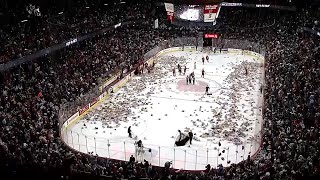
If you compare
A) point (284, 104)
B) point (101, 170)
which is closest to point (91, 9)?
point (284, 104)

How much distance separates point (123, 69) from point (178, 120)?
31.6ft

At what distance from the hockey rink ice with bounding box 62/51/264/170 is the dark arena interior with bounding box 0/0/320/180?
715 mm

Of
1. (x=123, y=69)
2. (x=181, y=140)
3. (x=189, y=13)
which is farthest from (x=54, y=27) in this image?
(x=181, y=140)

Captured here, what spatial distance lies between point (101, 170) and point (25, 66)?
14.1 meters

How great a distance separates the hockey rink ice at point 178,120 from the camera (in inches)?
764

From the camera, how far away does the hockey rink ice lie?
1941 centimetres

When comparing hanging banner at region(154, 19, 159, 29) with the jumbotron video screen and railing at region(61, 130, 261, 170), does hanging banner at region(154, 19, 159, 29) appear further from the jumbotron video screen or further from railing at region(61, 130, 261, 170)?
railing at region(61, 130, 261, 170)

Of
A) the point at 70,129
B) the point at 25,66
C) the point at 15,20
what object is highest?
the point at 15,20

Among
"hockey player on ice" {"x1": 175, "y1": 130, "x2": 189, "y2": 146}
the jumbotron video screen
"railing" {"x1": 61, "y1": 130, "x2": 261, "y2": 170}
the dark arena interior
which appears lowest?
"railing" {"x1": 61, "y1": 130, "x2": 261, "y2": 170}

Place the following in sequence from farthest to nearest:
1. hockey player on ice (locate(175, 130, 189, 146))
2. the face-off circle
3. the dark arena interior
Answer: the face-off circle
hockey player on ice (locate(175, 130, 189, 146))
the dark arena interior

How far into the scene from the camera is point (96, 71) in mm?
29766

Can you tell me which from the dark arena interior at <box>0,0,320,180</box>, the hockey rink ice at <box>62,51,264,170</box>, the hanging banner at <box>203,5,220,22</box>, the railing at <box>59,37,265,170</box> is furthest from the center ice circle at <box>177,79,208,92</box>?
the railing at <box>59,37,265,170</box>

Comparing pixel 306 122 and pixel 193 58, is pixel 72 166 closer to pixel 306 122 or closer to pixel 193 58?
pixel 306 122

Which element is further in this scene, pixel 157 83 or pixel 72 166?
pixel 157 83
